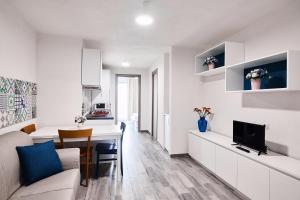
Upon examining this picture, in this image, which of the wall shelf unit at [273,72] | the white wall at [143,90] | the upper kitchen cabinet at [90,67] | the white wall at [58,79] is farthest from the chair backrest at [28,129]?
the white wall at [143,90]

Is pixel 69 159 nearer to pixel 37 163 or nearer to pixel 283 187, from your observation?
pixel 37 163

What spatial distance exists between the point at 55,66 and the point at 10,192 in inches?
93.5

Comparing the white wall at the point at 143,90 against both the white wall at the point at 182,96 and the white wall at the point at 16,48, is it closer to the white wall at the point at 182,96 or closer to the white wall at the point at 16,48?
the white wall at the point at 182,96

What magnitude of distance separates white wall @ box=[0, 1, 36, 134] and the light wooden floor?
4.95 ft

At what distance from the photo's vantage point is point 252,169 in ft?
7.34

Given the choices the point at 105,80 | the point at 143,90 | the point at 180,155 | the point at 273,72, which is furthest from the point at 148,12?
the point at 143,90

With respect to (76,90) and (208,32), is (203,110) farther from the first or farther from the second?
(76,90)

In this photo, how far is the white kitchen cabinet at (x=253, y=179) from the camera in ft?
6.76

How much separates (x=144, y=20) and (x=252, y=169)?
2.45 meters

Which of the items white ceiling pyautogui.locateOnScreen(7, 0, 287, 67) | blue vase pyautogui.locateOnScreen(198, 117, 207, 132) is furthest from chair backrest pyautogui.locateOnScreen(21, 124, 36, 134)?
blue vase pyautogui.locateOnScreen(198, 117, 207, 132)

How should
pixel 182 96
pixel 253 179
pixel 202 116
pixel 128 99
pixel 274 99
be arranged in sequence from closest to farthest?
pixel 253 179, pixel 274 99, pixel 202 116, pixel 182 96, pixel 128 99

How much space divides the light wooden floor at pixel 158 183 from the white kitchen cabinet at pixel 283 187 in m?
0.66

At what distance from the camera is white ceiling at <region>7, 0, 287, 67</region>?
89.1 inches

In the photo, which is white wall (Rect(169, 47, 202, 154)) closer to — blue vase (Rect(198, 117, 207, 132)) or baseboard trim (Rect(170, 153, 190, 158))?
baseboard trim (Rect(170, 153, 190, 158))
